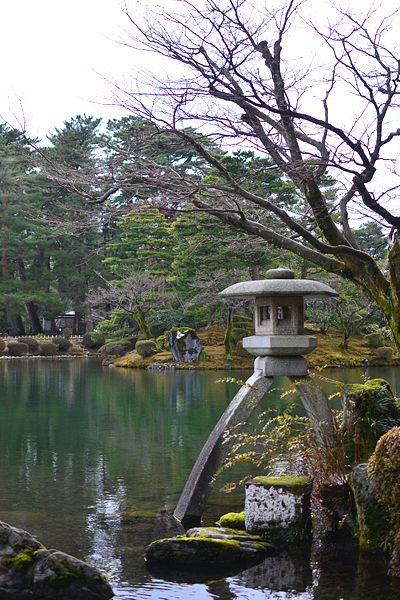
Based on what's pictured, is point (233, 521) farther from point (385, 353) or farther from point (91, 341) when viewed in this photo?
point (91, 341)

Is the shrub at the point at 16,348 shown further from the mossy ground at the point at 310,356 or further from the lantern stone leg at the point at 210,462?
the lantern stone leg at the point at 210,462

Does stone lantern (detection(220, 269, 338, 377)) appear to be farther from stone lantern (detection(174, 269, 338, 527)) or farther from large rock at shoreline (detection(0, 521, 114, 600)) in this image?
large rock at shoreline (detection(0, 521, 114, 600))

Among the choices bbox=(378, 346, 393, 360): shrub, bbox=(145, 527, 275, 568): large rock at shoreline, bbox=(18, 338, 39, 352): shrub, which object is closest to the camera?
bbox=(145, 527, 275, 568): large rock at shoreline

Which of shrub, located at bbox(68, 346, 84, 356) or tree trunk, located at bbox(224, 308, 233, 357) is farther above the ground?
tree trunk, located at bbox(224, 308, 233, 357)

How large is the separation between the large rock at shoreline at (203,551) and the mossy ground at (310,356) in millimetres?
18699

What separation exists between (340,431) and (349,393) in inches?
16.2

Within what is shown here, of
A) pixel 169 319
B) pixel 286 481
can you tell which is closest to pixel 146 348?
pixel 169 319

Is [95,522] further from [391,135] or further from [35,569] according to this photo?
[391,135]

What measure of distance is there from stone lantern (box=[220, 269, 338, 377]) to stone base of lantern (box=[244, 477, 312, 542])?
1107 millimetres

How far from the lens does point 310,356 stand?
23875mm

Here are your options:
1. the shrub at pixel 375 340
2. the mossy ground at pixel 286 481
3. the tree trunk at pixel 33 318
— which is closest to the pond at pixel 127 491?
the mossy ground at pixel 286 481

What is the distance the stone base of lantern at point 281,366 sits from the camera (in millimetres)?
5512

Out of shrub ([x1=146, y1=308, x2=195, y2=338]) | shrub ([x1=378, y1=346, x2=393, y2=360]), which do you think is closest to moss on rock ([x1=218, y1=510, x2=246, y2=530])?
shrub ([x1=378, y1=346, x2=393, y2=360])

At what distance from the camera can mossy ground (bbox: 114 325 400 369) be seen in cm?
2414
